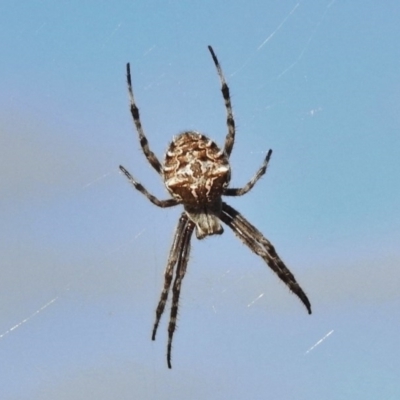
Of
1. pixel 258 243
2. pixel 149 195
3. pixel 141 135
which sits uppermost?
pixel 141 135

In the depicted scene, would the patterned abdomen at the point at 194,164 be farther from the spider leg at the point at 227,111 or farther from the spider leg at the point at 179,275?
the spider leg at the point at 179,275

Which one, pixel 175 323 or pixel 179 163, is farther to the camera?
pixel 175 323

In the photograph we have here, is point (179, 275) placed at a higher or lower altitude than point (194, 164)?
lower

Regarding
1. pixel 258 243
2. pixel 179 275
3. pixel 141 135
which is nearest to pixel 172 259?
pixel 179 275

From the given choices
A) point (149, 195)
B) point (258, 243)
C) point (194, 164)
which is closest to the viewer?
point (194, 164)

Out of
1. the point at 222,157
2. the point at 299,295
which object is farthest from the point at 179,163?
the point at 299,295

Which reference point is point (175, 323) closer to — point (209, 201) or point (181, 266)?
point (181, 266)

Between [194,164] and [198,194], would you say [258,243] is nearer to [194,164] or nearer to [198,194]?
[198,194]
